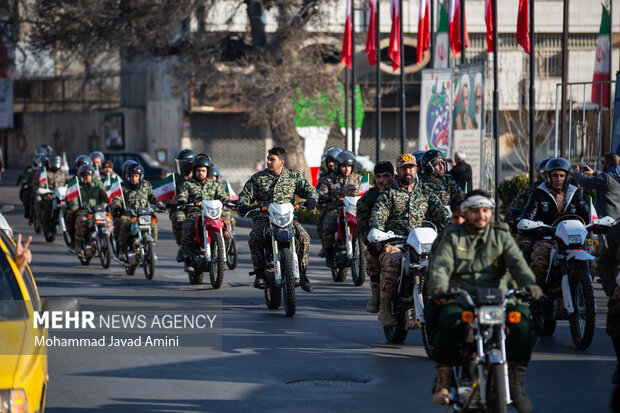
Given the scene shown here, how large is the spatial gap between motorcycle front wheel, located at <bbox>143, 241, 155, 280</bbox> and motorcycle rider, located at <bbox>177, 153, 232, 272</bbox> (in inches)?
34.1

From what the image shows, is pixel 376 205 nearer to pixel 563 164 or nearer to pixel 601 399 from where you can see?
pixel 563 164

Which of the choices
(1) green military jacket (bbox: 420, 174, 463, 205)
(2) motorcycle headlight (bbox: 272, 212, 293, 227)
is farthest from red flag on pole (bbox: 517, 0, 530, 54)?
(2) motorcycle headlight (bbox: 272, 212, 293, 227)

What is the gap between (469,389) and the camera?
674 cm

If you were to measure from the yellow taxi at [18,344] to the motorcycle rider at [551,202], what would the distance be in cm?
537

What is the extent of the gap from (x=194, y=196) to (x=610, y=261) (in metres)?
8.68

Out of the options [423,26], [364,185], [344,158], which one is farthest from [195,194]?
[423,26]

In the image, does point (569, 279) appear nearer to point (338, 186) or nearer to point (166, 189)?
point (338, 186)

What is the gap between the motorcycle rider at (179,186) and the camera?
1631cm

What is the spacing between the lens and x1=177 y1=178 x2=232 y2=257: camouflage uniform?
15.7 meters

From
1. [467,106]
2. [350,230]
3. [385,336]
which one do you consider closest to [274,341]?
[385,336]

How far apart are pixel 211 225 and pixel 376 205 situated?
16.8 ft

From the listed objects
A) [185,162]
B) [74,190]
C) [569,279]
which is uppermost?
[185,162]

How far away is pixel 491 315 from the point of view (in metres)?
6.68

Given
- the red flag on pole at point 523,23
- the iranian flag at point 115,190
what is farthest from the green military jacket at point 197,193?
the red flag on pole at point 523,23
